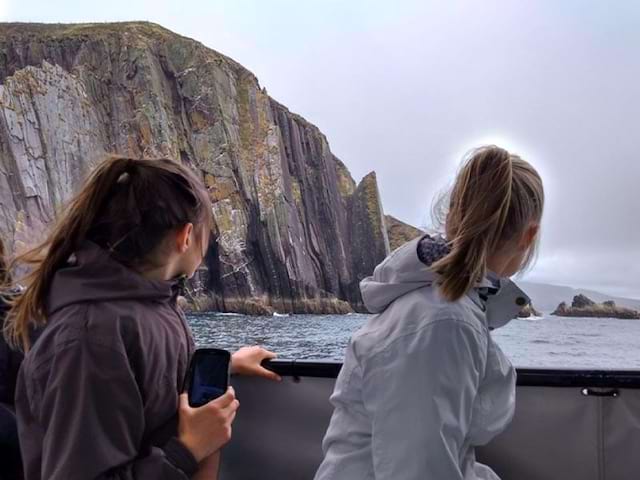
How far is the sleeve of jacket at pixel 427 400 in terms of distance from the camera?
989 mm

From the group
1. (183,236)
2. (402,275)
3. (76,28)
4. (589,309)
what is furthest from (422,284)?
(76,28)

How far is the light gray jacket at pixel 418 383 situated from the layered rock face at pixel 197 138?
106ft

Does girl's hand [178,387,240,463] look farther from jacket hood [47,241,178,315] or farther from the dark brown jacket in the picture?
jacket hood [47,241,178,315]

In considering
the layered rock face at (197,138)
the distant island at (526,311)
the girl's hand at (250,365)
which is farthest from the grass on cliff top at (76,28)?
the girl's hand at (250,365)

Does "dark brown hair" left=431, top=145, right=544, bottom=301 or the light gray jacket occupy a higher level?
"dark brown hair" left=431, top=145, right=544, bottom=301

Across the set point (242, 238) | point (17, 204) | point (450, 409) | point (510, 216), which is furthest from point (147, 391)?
point (242, 238)

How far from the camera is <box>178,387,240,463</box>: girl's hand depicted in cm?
111

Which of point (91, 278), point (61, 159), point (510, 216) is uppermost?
point (61, 159)

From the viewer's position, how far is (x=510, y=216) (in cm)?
120

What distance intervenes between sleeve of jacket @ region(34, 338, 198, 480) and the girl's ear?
245 millimetres

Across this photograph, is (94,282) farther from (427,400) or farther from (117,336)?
(427,400)

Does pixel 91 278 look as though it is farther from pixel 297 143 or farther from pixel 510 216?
pixel 297 143

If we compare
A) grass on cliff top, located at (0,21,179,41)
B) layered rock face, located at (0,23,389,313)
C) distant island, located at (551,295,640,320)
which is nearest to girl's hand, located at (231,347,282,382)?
distant island, located at (551,295,640,320)

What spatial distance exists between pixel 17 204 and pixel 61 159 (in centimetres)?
477
